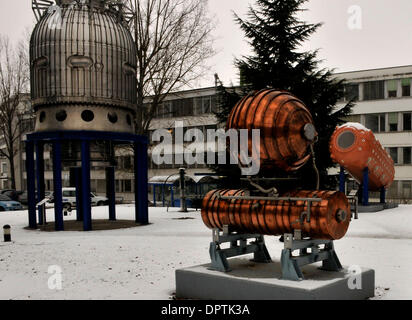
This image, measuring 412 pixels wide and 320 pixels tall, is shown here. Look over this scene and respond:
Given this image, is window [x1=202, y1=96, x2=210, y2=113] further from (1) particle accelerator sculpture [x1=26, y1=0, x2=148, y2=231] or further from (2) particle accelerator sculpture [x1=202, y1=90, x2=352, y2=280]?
(2) particle accelerator sculpture [x1=202, y1=90, x2=352, y2=280]

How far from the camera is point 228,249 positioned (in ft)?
29.3

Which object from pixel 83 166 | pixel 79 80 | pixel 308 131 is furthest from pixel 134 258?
pixel 79 80

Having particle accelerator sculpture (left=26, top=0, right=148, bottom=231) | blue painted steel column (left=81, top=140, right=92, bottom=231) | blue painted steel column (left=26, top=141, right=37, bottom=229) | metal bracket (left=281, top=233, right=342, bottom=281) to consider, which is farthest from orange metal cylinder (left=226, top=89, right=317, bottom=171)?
blue painted steel column (left=26, top=141, right=37, bottom=229)

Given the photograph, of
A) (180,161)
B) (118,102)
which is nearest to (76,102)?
(118,102)

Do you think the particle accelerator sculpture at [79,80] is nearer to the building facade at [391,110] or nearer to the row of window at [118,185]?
the building facade at [391,110]

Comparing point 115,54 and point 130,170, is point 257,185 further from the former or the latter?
point 130,170

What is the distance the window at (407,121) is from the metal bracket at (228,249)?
44978mm

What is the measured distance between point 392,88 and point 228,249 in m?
46.1

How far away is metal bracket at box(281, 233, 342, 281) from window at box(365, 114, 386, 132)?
45677 mm

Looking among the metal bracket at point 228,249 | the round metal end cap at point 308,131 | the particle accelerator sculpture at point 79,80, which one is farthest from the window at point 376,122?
the round metal end cap at point 308,131

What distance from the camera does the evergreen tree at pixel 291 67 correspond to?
27266 mm

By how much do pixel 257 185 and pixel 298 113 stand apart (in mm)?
1511
